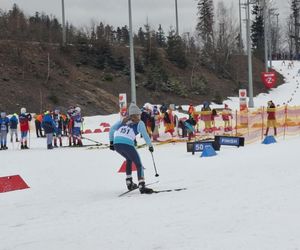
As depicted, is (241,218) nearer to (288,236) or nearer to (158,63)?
(288,236)

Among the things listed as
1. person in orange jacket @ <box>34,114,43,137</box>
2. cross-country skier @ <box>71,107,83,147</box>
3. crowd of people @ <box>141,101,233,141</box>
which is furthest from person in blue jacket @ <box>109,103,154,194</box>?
person in orange jacket @ <box>34,114,43,137</box>

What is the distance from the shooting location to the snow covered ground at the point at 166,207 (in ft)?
20.1

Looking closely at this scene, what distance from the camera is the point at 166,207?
8.20m

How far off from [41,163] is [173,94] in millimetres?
39220

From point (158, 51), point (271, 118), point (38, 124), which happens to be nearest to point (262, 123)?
point (271, 118)

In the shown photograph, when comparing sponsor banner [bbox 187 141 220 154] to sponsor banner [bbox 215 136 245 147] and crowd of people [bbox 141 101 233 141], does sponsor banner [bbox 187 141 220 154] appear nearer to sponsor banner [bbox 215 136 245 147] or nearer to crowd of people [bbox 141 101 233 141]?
sponsor banner [bbox 215 136 245 147]

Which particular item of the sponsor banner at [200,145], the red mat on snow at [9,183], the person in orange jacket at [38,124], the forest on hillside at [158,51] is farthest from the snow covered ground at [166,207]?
the forest on hillside at [158,51]

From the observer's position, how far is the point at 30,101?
133 ft

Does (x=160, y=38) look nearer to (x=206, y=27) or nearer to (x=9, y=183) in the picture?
(x=206, y=27)

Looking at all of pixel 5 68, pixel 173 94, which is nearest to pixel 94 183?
pixel 5 68

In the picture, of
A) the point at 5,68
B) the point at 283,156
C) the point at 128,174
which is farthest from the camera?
the point at 5,68

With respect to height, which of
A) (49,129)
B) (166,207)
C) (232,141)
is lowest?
(166,207)

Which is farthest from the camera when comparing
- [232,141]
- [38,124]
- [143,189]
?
[38,124]

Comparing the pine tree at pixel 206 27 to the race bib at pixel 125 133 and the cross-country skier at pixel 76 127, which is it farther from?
the race bib at pixel 125 133
